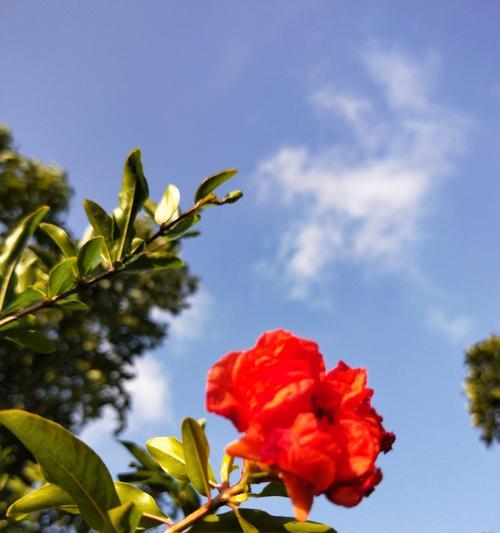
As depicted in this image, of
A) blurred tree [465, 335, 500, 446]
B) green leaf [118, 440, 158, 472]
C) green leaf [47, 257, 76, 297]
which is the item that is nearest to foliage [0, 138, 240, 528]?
green leaf [47, 257, 76, 297]

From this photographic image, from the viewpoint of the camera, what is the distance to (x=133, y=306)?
42.5 feet

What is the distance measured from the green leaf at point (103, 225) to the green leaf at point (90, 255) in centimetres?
3

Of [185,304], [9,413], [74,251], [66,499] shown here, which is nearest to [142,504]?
[66,499]

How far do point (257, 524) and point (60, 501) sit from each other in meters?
0.40

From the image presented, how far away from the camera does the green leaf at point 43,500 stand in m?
1.01

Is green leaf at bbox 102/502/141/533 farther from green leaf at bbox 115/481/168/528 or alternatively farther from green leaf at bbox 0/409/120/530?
green leaf at bbox 115/481/168/528

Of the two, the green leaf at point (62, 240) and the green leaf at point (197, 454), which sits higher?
the green leaf at point (62, 240)

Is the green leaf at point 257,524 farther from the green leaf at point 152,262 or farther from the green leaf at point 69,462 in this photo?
the green leaf at point 152,262

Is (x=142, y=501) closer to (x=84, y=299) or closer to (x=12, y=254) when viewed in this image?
(x=12, y=254)

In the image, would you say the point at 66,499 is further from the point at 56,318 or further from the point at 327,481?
the point at 56,318

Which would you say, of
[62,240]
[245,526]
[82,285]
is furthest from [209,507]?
[62,240]

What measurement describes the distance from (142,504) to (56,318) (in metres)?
9.46

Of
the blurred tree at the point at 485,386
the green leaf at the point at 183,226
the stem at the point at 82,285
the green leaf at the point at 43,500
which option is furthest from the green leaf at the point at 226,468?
the blurred tree at the point at 485,386

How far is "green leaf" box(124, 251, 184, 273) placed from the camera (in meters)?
1.44
